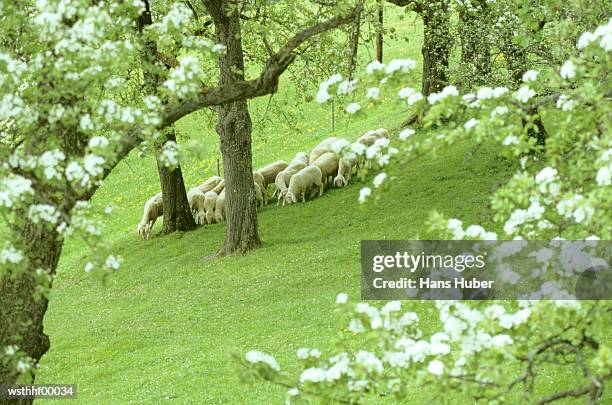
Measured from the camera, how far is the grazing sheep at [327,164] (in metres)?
25.8

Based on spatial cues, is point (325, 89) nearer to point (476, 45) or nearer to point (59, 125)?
point (59, 125)

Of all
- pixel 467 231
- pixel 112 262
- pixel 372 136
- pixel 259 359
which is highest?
pixel 372 136

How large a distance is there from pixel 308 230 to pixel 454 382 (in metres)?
16.7

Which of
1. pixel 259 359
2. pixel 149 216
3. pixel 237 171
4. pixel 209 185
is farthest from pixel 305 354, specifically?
pixel 209 185

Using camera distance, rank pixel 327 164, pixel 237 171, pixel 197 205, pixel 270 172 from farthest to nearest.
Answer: pixel 270 172 < pixel 197 205 < pixel 327 164 < pixel 237 171

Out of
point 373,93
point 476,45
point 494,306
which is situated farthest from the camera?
point 476,45

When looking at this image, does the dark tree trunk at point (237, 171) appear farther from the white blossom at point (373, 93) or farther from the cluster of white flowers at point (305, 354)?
the cluster of white flowers at point (305, 354)

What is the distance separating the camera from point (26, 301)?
8.60 metres

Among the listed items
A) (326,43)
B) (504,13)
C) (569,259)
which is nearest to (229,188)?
(326,43)

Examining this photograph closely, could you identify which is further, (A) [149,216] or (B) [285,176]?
(A) [149,216]

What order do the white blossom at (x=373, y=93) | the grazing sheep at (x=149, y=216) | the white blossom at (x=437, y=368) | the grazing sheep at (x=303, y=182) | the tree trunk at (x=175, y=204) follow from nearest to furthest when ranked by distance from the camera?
the white blossom at (x=437, y=368)
the white blossom at (x=373, y=93)
the grazing sheep at (x=303, y=182)
the tree trunk at (x=175, y=204)
the grazing sheep at (x=149, y=216)

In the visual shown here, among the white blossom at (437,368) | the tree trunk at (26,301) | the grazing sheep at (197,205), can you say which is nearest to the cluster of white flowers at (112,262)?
the tree trunk at (26,301)

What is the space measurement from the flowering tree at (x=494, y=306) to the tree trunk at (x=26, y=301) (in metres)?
2.63

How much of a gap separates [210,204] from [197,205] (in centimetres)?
72
